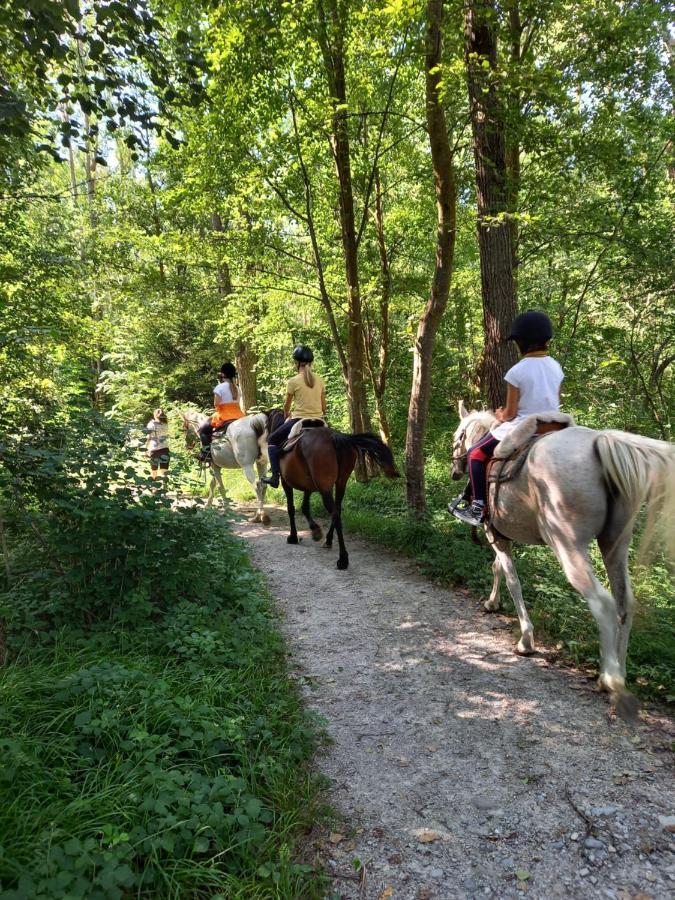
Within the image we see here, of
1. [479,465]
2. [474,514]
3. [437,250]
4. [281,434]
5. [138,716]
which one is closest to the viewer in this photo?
[138,716]

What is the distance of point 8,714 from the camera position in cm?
246

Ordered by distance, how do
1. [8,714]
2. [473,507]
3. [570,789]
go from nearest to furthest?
[8,714]
[570,789]
[473,507]

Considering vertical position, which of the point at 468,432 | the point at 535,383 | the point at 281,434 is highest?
the point at 535,383

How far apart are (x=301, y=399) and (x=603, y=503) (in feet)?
16.9

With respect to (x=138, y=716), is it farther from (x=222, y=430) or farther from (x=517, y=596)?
(x=222, y=430)

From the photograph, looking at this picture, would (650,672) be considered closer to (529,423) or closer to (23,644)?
(529,423)

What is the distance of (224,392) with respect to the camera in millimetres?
9844

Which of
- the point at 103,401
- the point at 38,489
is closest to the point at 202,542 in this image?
the point at 38,489

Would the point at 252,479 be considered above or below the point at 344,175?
below

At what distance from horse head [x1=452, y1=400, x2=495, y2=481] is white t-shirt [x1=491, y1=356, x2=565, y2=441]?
3.40ft

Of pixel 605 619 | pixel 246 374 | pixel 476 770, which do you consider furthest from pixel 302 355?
pixel 246 374

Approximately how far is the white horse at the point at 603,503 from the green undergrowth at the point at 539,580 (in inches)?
19.7

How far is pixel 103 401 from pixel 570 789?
61.5ft

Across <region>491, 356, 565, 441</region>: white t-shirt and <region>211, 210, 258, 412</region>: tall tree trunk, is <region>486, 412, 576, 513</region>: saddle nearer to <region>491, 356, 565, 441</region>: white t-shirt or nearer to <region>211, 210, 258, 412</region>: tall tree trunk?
<region>491, 356, 565, 441</region>: white t-shirt
